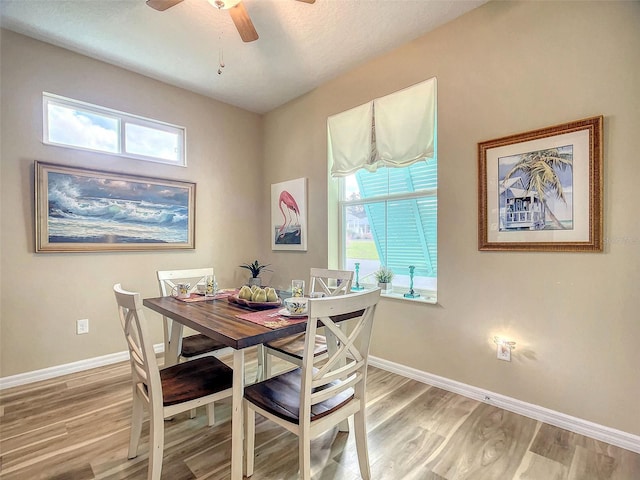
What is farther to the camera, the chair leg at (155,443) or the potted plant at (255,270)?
the potted plant at (255,270)

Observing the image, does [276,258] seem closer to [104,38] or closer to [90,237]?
[90,237]

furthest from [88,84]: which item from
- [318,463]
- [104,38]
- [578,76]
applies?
[578,76]

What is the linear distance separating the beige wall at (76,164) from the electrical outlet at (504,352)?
297 cm

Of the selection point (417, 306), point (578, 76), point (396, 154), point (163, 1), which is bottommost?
point (417, 306)

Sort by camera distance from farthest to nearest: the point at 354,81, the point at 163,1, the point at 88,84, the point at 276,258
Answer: the point at 276,258 → the point at 354,81 → the point at 88,84 → the point at 163,1

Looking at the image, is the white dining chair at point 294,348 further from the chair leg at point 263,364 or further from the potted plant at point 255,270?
the potted plant at point 255,270

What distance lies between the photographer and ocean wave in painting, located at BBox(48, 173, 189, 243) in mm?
2701

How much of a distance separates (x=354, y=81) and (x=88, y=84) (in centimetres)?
252

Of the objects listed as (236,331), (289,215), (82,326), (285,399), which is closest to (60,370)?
(82,326)

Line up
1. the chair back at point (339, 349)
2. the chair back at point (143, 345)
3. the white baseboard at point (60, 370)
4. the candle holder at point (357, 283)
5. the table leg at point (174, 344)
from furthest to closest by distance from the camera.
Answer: the candle holder at point (357, 283), the white baseboard at point (60, 370), the table leg at point (174, 344), the chair back at point (143, 345), the chair back at point (339, 349)

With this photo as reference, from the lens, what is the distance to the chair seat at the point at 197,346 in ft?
6.72

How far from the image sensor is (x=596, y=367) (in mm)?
1865

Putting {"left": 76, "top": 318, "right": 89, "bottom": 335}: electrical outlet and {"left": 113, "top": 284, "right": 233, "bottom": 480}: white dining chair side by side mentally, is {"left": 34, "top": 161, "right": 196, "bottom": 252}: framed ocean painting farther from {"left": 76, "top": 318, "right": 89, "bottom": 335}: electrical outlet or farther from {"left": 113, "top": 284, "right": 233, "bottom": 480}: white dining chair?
{"left": 113, "top": 284, "right": 233, "bottom": 480}: white dining chair

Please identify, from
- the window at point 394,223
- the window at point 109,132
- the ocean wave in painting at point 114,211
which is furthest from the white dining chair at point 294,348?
the window at point 109,132
